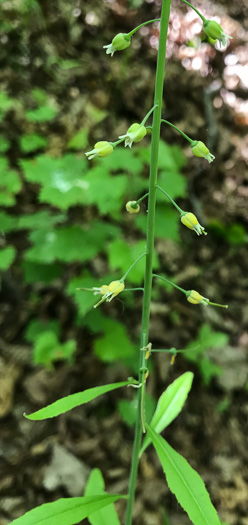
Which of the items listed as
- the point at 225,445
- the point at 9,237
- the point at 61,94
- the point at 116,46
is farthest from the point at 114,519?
the point at 61,94

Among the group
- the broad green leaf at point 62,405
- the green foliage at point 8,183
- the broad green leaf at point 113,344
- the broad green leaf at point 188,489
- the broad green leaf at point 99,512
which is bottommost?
the broad green leaf at point 113,344

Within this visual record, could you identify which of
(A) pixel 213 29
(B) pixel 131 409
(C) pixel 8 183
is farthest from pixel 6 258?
(A) pixel 213 29

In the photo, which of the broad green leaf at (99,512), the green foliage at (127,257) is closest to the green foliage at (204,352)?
the green foliage at (127,257)

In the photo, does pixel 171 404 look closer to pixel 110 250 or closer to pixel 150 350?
pixel 150 350

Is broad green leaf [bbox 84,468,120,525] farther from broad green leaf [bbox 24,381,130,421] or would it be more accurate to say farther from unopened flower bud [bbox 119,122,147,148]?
unopened flower bud [bbox 119,122,147,148]

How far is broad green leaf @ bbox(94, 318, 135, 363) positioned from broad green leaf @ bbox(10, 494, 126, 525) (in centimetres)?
150

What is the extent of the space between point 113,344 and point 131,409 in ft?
1.66

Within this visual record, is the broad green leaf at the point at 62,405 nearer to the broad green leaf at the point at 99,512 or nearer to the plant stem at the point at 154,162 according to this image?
the plant stem at the point at 154,162

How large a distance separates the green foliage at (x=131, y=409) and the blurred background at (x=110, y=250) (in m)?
0.02

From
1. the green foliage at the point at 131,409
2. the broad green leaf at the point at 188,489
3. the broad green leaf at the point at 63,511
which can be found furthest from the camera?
the green foliage at the point at 131,409

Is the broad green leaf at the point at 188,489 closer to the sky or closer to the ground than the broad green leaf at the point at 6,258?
closer to the sky

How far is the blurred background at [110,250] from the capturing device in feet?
10.1

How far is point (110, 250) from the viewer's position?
312 cm

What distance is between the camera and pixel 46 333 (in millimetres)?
3307
